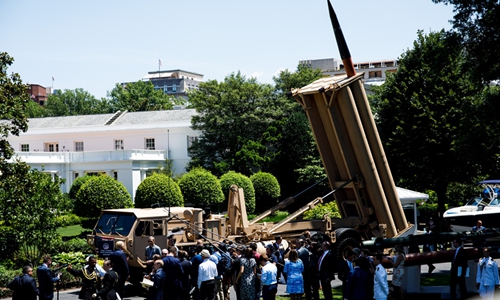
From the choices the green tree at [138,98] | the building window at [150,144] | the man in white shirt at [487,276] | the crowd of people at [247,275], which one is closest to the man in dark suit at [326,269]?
the crowd of people at [247,275]

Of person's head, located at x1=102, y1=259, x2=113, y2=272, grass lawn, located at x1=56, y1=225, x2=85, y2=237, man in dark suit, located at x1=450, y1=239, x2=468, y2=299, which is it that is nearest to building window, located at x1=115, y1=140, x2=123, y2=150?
grass lawn, located at x1=56, y1=225, x2=85, y2=237

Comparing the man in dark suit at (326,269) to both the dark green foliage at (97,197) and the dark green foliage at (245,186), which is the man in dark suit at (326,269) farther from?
the dark green foliage at (245,186)

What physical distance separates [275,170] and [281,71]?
9453 mm

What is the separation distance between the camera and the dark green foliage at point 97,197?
116 feet

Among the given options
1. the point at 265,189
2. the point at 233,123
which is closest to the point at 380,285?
the point at 265,189

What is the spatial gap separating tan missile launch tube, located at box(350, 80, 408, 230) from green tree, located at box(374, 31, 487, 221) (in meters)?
13.8

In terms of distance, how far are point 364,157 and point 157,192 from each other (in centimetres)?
2003

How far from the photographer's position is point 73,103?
340ft

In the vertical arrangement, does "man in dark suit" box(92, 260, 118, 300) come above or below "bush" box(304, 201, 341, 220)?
above

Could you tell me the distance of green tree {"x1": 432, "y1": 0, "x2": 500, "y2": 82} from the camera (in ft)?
64.4

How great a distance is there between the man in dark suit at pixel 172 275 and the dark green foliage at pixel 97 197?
68.9 feet

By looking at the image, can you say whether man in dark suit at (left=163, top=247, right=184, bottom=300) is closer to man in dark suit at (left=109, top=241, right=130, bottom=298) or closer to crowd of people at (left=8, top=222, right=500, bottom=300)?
crowd of people at (left=8, top=222, right=500, bottom=300)

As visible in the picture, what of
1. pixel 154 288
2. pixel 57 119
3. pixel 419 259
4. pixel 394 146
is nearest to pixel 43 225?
pixel 154 288

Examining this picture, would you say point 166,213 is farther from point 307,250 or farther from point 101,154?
point 101,154
